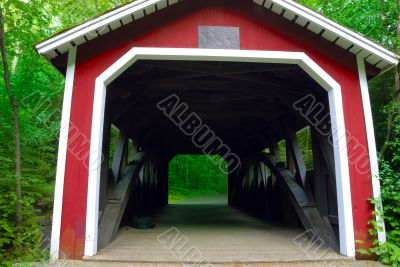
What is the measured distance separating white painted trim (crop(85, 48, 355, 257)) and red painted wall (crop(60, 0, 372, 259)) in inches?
3.5

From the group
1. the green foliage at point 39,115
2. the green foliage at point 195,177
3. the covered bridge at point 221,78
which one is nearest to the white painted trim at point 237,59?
the covered bridge at point 221,78

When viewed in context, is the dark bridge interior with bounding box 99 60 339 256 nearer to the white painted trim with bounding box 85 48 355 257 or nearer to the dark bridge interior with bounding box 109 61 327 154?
the dark bridge interior with bounding box 109 61 327 154

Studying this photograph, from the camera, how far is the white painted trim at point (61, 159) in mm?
4316

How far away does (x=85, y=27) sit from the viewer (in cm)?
460

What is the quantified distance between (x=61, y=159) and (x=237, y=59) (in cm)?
277

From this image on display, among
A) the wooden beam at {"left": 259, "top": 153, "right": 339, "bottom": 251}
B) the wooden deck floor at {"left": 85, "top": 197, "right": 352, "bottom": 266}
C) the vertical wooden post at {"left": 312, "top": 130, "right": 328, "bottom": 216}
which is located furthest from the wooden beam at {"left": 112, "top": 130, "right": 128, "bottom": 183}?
the vertical wooden post at {"left": 312, "top": 130, "right": 328, "bottom": 216}

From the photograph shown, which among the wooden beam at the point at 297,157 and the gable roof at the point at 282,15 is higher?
the gable roof at the point at 282,15

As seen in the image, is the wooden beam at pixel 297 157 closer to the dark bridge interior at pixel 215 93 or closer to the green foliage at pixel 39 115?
the dark bridge interior at pixel 215 93

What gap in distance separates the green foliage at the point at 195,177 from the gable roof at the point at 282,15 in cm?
2351

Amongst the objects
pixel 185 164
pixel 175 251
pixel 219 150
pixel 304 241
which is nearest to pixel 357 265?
pixel 304 241

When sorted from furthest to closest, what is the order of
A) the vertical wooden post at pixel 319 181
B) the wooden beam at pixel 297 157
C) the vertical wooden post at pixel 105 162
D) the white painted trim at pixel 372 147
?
the wooden beam at pixel 297 157 → the vertical wooden post at pixel 319 181 → the vertical wooden post at pixel 105 162 → the white painted trim at pixel 372 147

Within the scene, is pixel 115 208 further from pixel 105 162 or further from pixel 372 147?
pixel 372 147

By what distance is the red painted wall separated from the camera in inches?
179

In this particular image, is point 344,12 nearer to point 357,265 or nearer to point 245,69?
point 245,69
